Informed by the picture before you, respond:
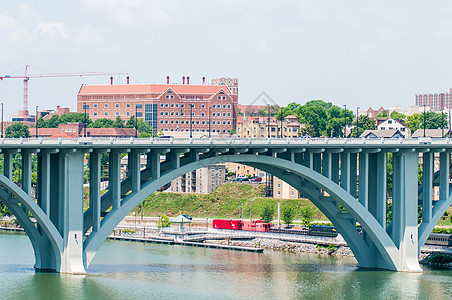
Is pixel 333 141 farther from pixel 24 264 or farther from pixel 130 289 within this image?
pixel 24 264

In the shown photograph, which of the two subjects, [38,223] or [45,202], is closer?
[45,202]

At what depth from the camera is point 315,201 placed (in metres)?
81.4

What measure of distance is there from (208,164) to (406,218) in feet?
56.4

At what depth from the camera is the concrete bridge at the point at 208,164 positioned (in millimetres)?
69938

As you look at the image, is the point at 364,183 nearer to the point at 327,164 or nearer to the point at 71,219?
the point at 327,164

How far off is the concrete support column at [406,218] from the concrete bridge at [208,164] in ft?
0.27

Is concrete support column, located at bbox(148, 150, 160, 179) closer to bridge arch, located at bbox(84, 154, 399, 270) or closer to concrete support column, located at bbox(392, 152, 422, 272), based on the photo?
bridge arch, located at bbox(84, 154, 399, 270)

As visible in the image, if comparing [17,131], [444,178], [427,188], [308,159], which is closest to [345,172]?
[308,159]

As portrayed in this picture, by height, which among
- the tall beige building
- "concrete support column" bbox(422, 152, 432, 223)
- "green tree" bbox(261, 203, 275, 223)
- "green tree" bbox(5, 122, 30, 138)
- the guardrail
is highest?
"green tree" bbox(5, 122, 30, 138)

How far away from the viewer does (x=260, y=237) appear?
369 ft

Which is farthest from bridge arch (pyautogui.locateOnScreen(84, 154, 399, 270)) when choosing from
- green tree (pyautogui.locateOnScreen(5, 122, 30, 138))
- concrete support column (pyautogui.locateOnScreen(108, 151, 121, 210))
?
green tree (pyautogui.locateOnScreen(5, 122, 30, 138))

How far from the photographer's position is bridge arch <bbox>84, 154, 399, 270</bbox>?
233 feet

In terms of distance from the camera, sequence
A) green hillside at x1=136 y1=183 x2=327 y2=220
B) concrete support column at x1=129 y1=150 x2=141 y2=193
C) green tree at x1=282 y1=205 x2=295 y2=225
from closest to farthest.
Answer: concrete support column at x1=129 y1=150 x2=141 y2=193
green tree at x1=282 y1=205 x2=295 y2=225
green hillside at x1=136 y1=183 x2=327 y2=220

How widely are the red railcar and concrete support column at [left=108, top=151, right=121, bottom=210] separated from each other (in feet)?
158
